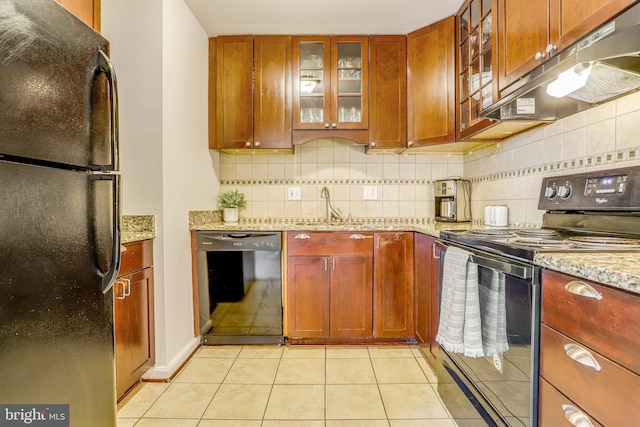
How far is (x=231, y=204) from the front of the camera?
262 centimetres

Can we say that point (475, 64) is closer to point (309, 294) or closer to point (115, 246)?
point (309, 294)

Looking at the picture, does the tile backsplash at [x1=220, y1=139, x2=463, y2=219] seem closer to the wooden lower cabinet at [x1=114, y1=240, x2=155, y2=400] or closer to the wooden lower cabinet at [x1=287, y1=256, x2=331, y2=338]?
the wooden lower cabinet at [x1=287, y1=256, x2=331, y2=338]

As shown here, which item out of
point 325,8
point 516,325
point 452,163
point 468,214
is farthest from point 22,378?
point 452,163

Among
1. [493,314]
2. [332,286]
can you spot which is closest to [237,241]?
[332,286]

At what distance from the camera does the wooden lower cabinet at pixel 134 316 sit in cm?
157

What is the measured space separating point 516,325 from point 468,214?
5.34 feet

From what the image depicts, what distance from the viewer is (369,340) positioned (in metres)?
2.31

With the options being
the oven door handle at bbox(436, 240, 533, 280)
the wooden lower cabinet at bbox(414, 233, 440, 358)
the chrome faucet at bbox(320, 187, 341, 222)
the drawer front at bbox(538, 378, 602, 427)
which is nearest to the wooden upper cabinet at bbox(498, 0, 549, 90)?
the oven door handle at bbox(436, 240, 533, 280)

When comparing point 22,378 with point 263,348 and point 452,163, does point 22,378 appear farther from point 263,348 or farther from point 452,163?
point 452,163

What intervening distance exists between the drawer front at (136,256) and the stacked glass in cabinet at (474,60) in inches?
77.2

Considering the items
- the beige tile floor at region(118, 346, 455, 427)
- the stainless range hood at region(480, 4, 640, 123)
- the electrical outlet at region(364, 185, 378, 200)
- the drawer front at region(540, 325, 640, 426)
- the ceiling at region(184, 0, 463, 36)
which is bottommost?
the beige tile floor at region(118, 346, 455, 427)

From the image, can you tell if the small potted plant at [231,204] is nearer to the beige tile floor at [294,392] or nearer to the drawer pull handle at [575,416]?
the beige tile floor at [294,392]

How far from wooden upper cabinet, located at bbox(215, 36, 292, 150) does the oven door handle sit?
1704 millimetres

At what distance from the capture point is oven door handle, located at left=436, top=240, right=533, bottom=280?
0.96 meters
